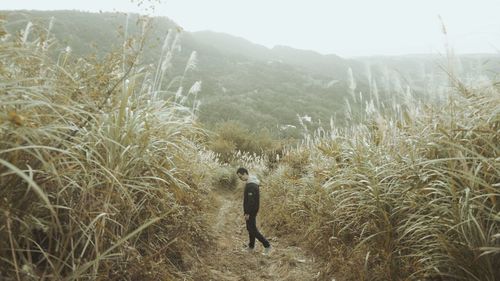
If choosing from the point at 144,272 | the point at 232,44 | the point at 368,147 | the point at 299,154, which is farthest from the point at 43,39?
the point at 232,44

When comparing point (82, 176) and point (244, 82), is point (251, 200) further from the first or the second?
point (244, 82)

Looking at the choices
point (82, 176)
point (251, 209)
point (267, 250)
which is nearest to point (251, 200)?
point (251, 209)

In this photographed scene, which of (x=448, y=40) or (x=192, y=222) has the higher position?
(x=448, y=40)

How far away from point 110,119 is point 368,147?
2.85 meters

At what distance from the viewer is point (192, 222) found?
418 cm

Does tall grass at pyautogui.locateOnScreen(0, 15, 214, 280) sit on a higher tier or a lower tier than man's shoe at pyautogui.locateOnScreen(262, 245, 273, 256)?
higher

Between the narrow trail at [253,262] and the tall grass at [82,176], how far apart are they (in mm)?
449

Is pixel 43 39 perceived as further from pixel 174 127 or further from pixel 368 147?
pixel 368 147

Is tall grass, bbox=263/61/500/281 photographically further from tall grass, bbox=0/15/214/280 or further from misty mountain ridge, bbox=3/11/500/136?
misty mountain ridge, bbox=3/11/500/136

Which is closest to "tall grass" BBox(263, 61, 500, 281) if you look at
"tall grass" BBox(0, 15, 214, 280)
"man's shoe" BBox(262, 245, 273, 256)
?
"man's shoe" BBox(262, 245, 273, 256)

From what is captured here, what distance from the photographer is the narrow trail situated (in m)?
3.97

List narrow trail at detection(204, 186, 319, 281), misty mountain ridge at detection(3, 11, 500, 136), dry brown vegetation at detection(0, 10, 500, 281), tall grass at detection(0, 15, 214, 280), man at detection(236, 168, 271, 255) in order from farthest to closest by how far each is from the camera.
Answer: misty mountain ridge at detection(3, 11, 500, 136), man at detection(236, 168, 271, 255), narrow trail at detection(204, 186, 319, 281), dry brown vegetation at detection(0, 10, 500, 281), tall grass at detection(0, 15, 214, 280)

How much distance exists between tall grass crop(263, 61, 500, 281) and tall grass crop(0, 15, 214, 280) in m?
1.68

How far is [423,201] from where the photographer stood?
3.06 meters
